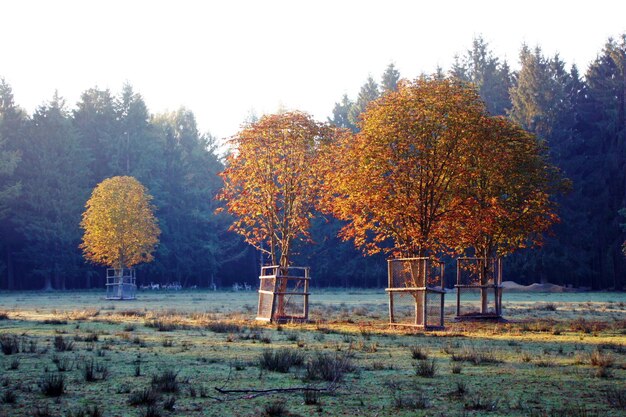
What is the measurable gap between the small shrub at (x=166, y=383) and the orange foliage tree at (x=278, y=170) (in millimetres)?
18794

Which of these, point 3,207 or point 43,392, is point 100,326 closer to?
point 43,392

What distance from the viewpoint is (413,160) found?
→ 28.3 m

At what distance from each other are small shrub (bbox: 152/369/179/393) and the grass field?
0.07ft

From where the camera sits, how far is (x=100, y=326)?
27.8 m

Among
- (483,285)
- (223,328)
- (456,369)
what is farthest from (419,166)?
(456,369)

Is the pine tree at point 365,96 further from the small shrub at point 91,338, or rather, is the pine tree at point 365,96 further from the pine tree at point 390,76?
the small shrub at point 91,338

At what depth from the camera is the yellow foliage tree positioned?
66062 millimetres

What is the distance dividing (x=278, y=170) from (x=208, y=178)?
8325 cm

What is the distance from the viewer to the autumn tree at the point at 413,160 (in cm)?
2817

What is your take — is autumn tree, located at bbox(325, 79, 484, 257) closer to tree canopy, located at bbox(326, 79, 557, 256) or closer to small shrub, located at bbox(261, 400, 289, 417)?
tree canopy, located at bbox(326, 79, 557, 256)

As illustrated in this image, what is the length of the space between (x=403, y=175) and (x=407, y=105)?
258cm

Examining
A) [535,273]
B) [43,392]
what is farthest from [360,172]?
[535,273]

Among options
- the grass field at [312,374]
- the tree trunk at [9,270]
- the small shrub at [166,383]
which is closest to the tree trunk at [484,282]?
the grass field at [312,374]

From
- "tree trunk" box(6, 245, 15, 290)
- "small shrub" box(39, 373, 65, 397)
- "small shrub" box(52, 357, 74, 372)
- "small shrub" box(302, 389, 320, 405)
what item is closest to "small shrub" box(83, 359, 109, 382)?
"small shrub" box(52, 357, 74, 372)
